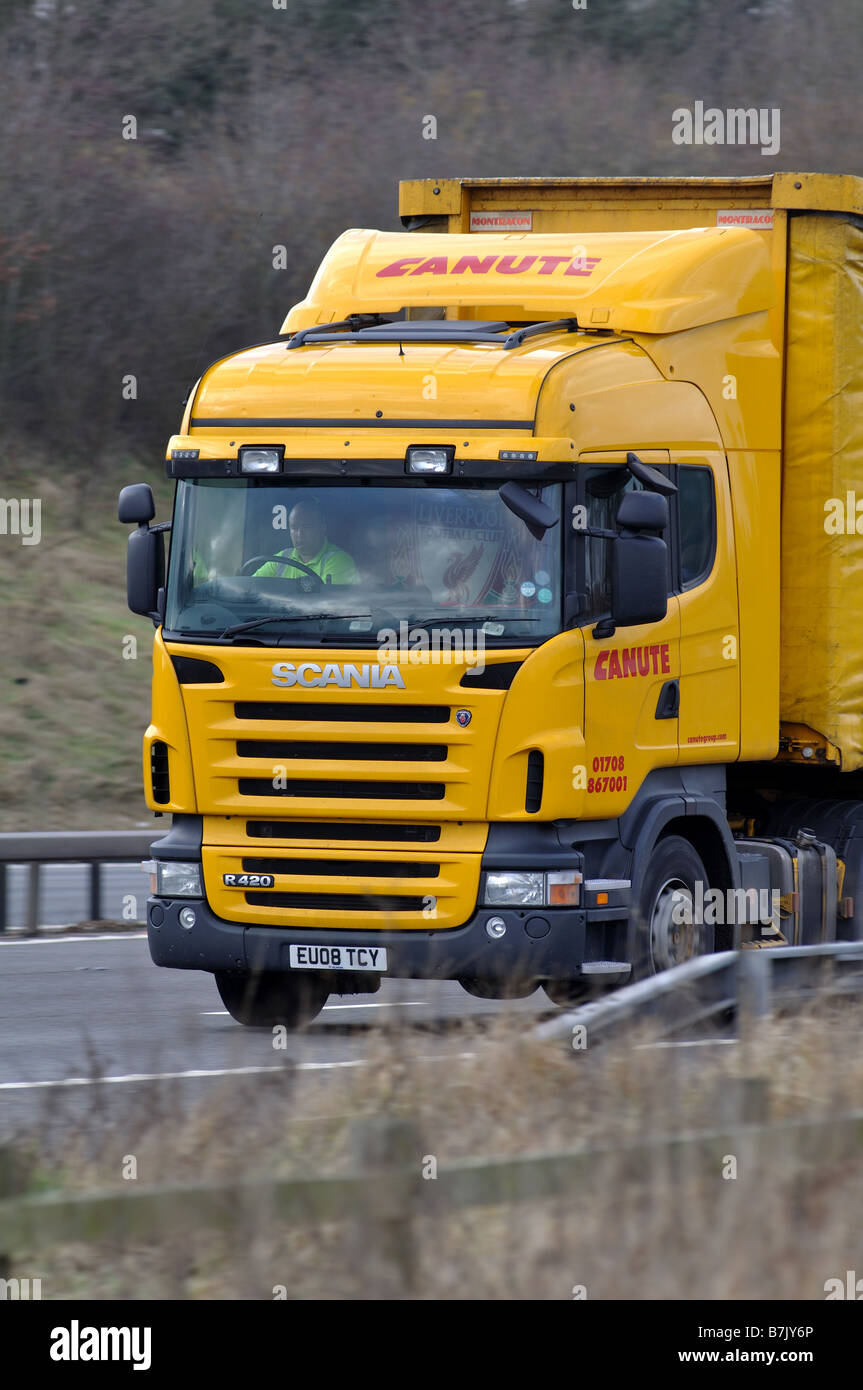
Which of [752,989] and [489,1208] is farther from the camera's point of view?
[752,989]

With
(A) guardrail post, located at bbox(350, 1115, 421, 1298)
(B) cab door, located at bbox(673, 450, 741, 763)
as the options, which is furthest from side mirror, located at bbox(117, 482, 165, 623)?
(A) guardrail post, located at bbox(350, 1115, 421, 1298)

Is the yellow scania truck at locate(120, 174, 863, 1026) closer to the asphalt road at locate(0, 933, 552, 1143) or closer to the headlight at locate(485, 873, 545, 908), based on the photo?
→ the headlight at locate(485, 873, 545, 908)

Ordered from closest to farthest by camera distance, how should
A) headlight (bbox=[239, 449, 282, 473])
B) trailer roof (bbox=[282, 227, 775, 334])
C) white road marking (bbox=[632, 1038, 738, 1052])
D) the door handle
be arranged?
white road marking (bbox=[632, 1038, 738, 1052])
headlight (bbox=[239, 449, 282, 473])
the door handle
trailer roof (bbox=[282, 227, 775, 334])

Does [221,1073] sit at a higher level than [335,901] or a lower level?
lower

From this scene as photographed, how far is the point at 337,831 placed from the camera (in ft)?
33.1

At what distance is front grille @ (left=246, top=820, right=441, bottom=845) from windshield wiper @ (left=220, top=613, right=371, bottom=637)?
0.89 meters

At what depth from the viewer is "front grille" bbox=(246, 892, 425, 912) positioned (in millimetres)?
9992

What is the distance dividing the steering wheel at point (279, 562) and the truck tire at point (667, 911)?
2086 mm

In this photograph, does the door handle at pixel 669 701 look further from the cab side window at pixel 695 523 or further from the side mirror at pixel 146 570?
the side mirror at pixel 146 570

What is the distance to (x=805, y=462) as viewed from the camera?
11.7 m

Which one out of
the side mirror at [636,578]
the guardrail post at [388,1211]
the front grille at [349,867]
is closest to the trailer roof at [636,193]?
the side mirror at [636,578]

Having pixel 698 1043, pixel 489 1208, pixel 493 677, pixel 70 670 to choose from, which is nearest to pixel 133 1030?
pixel 493 677

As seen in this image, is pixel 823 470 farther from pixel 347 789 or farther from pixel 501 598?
pixel 347 789

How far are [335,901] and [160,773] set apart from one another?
3.44 ft
